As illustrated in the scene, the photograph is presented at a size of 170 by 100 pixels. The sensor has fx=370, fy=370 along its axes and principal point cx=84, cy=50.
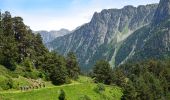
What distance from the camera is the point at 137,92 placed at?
138 meters

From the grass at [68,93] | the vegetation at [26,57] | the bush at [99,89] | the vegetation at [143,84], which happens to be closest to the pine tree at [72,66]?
the vegetation at [26,57]

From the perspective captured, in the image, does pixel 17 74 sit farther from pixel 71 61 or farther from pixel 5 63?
pixel 71 61

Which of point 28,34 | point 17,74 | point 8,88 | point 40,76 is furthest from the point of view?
point 28,34

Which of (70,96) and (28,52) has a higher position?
(28,52)

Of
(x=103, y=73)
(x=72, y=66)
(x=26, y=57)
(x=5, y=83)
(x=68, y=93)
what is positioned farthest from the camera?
(x=72, y=66)

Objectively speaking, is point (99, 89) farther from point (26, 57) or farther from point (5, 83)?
point (26, 57)

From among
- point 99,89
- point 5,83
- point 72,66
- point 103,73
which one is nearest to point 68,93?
point 99,89

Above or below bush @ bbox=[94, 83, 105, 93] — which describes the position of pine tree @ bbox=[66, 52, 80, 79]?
above

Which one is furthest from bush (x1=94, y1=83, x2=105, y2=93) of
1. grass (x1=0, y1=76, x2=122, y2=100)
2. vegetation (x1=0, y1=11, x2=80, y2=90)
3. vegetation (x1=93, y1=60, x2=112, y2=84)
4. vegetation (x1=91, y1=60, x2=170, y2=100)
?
vegetation (x1=93, y1=60, x2=112, y2=84)

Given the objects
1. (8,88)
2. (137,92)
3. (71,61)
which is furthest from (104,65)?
(8,88)

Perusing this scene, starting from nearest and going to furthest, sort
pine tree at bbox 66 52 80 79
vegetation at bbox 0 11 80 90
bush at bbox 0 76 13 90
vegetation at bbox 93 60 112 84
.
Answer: bush at bbox 0 76 13 90
vegetation at bbox 0 11 80 90
vegetation at bbox 93 60 112 84
pine tree at bbox 66 52 80 79

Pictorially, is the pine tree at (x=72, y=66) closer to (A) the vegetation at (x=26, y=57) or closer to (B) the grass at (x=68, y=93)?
(A) the vegetation at (x=26, y=57)

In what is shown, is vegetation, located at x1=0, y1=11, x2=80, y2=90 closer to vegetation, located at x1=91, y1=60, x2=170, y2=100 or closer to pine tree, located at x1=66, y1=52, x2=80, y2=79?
pine tree, located at x1=66, y1=52, x2=80, y2=79

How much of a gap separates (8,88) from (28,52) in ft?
151
